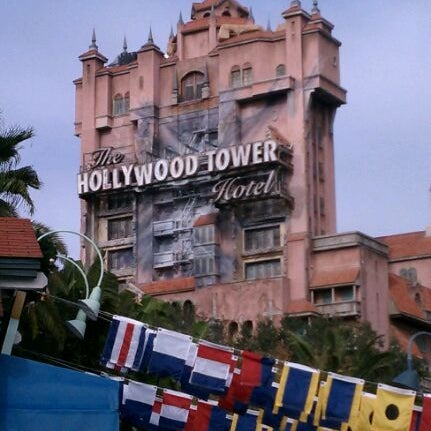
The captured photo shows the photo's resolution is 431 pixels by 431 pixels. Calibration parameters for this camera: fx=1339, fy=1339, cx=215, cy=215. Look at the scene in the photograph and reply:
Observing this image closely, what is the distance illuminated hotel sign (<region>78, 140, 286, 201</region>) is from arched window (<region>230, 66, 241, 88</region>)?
5.10m

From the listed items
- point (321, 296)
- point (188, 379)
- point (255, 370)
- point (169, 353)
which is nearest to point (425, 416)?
point (255, 370)

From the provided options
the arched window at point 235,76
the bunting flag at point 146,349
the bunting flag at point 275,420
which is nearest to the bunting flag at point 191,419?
the bunting flag at point 275,420

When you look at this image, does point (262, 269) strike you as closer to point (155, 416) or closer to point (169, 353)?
point (155, 416)

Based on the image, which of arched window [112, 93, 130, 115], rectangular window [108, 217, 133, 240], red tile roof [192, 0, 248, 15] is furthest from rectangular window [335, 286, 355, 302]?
red tile roof [192, 0, 248, 15]

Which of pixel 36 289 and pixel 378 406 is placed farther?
pixel 378 406

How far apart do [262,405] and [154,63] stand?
6758 centimetres

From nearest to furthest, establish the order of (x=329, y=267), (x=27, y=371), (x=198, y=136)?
(x=27, y=371) → (x=329, y=267) → (x=198, y=136)

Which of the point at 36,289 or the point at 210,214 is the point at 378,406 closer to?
the point at 36,289

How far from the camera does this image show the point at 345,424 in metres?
26.4

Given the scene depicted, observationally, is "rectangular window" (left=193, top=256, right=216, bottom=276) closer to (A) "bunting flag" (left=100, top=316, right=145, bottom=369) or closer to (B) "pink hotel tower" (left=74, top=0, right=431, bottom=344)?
(B) "pink hotel tower" (left=74, top=0, right=431, bottom=344)

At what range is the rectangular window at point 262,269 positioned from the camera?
8275 centimetres

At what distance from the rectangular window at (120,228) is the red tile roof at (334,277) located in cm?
1466

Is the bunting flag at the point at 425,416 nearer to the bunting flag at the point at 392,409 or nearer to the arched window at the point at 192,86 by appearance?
the bunting flag at the point at 392,409

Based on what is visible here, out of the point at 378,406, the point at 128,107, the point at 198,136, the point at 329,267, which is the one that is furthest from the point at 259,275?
the point at 378,406
